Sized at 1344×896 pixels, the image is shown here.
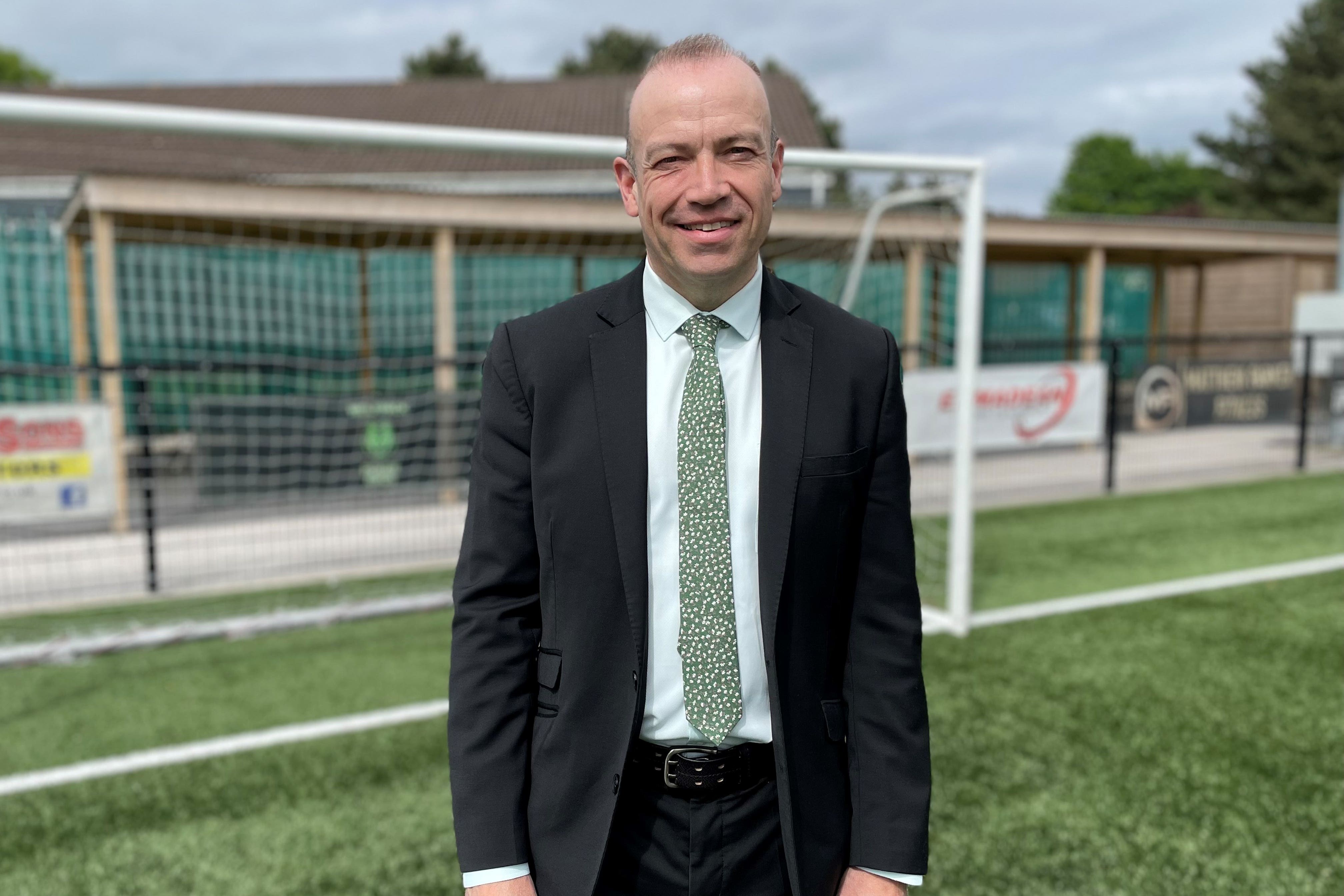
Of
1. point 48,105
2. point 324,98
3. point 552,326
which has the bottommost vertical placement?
point 552,326

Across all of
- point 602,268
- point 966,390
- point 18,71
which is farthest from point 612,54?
point 966,390

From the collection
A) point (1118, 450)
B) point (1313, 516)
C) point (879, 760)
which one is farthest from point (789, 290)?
→ point (1118, 450)

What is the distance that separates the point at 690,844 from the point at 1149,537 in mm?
7752

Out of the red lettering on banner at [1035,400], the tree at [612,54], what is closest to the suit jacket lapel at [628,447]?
the red lettering on banner at [1035,400]

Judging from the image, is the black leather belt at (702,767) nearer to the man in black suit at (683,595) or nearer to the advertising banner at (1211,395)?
the man in black suit at (683,595)

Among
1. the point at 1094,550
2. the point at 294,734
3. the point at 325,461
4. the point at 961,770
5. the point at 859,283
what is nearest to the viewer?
the point at 961,770

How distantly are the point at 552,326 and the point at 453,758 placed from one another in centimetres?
69

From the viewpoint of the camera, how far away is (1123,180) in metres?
71.2

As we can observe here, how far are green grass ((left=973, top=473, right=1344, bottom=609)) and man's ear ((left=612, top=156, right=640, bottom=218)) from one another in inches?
209

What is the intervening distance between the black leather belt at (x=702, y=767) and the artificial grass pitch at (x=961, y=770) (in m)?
1.85

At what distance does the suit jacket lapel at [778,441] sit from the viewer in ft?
4.88

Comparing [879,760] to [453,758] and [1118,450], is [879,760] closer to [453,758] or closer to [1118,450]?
[453,758]

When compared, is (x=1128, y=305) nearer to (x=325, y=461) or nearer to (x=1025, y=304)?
(x=1025, y=304)

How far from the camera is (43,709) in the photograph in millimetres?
4750
